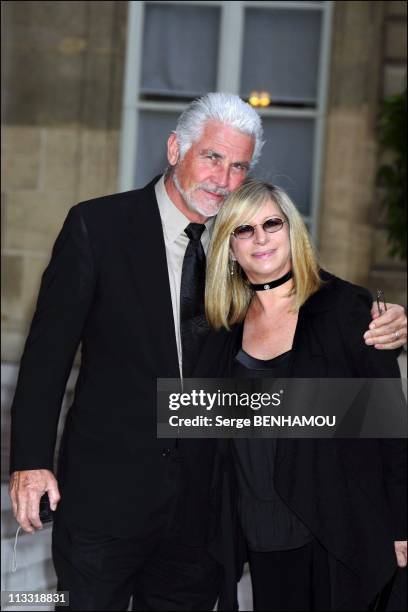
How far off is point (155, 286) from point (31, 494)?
0.70m

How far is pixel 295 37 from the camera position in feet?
23.4

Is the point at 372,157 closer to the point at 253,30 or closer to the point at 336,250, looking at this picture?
the point at 336,250

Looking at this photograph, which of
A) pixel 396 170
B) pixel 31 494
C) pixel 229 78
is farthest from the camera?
pixel 229 78

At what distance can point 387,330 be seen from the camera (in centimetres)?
285

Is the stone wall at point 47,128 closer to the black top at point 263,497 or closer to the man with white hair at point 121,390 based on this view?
the man with white hair at point 121,390

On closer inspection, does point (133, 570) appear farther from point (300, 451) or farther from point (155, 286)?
point (155, 286)

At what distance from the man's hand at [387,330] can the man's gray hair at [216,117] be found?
27.2 inches

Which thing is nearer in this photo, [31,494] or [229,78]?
[31,494]

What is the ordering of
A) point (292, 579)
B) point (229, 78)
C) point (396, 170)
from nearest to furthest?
point (292, 579)
point (396, 170)
point (229, 78)

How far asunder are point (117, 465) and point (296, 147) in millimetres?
4665

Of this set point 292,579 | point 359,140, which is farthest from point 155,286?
point 359,140

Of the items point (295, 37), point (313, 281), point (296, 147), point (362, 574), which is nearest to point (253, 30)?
point (295, 37)

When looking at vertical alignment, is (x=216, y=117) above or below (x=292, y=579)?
above

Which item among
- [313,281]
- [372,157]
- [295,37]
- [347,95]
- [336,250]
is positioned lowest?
[313,281]
